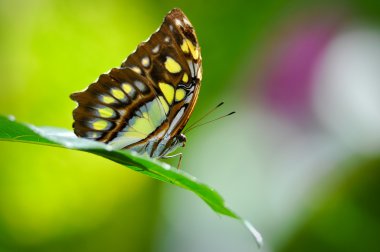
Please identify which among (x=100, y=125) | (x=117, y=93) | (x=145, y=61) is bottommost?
(x=100, y=125)

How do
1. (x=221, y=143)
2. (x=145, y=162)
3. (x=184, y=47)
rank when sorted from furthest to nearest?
(x=221, y=143), (x=184, y=47), (x=145, y=162)

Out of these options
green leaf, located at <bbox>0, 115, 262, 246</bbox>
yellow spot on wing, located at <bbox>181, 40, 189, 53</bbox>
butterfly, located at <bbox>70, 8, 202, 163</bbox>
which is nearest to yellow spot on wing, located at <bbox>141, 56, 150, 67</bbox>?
butterfly, located at <bbox>70, 8, 202, 163</bbox>

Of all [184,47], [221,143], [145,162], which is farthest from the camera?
[221,143]

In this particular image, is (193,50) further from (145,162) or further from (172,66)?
(145,162)

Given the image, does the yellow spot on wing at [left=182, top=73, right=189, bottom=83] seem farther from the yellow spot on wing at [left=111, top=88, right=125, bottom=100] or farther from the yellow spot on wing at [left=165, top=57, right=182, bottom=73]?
the yellow spot on wing at [left=111, top=88, right=125, bottom=100]

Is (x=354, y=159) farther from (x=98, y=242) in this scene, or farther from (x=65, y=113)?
(x=65, y=113)

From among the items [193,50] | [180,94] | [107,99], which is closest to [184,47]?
[193,50]

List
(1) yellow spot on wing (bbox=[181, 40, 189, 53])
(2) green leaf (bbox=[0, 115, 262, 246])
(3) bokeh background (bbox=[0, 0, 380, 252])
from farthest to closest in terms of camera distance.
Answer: (3) bokeh background (bbox=[0, 0, 380, 252]) → (1) yellow spot on wing (bbox=[181, 40, 189, 53]) → (2) green leaf (bbox=[0, 115, 262, 246])
